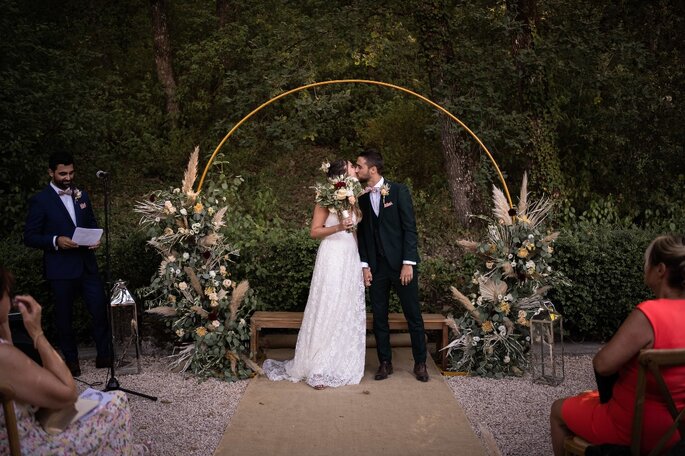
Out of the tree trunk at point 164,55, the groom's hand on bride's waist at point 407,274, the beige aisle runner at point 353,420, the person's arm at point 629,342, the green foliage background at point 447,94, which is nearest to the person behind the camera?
the person's arm at point 629,342

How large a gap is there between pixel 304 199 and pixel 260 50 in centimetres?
429

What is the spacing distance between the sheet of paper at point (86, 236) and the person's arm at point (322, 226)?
185 centimetres

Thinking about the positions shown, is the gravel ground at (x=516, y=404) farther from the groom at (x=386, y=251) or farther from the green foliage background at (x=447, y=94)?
the green foliage background at (x=447, y=94)

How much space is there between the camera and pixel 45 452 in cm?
384

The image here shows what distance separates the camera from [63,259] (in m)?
7.07

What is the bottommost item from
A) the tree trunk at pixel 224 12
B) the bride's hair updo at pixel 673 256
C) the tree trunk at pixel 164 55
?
the bride's hair updo at pixel 673 256

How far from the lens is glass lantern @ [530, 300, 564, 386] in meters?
6.91

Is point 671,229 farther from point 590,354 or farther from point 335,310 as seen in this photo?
point 335,310

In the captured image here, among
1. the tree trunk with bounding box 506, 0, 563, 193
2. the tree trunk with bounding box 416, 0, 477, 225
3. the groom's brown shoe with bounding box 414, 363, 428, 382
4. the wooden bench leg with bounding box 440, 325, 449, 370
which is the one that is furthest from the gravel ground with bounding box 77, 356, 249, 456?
the tree trunk with bounding box 506, 0, 563, 193

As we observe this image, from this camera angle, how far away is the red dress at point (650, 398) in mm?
3588

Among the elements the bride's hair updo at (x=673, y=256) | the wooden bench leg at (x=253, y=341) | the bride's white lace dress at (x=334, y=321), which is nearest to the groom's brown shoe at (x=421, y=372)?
the bride's white lace dress at (x=334, y=321)

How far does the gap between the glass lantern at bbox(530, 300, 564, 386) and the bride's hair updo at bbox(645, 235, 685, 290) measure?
322cm

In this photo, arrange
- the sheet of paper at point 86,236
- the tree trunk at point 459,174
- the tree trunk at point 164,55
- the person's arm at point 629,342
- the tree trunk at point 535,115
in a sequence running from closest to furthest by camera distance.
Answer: the person's arm at point 629,342, the sheet of paper at point 86,236, the tree trunk at point 535,115, the tree trunk at point 459,174, the tree trunk at point 164,55

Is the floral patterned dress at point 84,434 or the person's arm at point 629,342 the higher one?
the person's arm at point 629,342
